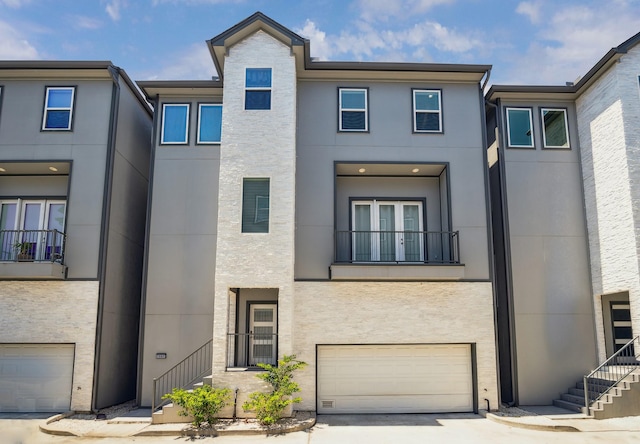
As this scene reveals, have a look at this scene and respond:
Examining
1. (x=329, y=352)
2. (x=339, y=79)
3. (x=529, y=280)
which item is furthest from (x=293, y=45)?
(x=529, y=280)

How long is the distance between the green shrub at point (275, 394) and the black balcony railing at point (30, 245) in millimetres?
6422

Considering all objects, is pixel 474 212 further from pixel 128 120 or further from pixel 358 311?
pixel 128 120

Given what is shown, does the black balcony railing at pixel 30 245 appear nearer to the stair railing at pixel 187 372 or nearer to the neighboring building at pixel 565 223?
the stair railing at pixel 187 372

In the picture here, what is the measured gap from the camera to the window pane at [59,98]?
1473 cm

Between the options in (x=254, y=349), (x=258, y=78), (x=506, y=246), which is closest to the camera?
(x=254, y=349)

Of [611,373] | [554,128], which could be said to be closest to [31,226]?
[554,128]

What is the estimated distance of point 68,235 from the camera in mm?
13984

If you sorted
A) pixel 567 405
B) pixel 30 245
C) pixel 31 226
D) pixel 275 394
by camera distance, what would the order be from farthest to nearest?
pixel 31 226, pixel 30 245, pixel 567 405, pixel 275 394

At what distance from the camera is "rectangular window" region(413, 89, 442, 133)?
14.7m

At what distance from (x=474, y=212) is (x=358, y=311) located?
4.21m

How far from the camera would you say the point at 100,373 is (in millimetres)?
13539

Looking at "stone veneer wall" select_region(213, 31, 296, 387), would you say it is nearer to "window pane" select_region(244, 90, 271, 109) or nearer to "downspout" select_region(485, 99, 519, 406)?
"window pane" select_region(244, 90, 271, 109)

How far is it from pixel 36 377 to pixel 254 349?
18.7ft

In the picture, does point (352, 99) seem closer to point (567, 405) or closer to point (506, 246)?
point (506, 246)
